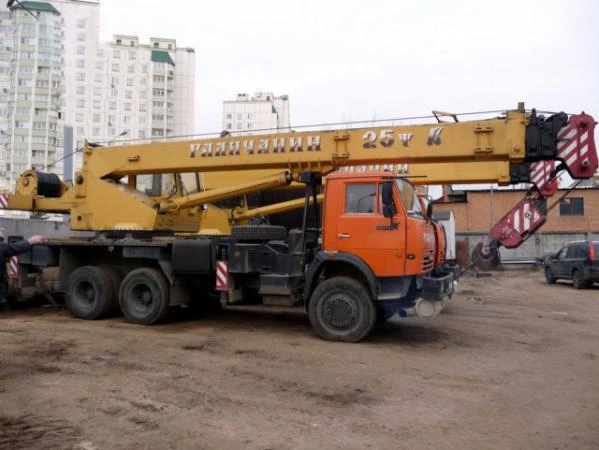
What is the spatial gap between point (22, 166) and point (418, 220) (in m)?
87.7

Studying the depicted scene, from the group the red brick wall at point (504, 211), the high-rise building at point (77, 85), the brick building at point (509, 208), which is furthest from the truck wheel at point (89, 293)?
the high-rise building at point (77, 85)

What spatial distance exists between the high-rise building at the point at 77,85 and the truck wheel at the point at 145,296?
69846 millimetres

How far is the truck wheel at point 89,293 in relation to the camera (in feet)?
34.6

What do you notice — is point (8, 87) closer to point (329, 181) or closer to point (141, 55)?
point (141, 55)

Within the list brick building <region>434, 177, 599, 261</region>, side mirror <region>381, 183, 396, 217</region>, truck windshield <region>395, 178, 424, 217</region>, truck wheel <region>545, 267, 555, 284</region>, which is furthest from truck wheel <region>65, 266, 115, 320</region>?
brick building <region>434, 177, 599, 261</region>

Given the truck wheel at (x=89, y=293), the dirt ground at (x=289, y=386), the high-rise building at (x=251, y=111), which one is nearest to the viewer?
the dirt ground at (x=289, y=386)

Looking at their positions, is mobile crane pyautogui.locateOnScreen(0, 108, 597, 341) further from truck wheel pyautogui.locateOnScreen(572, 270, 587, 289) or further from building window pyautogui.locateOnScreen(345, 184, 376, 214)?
truck wheel pyautogui.locateOnScreen(572, 270, 587, 289)

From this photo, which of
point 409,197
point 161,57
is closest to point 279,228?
point 409,197

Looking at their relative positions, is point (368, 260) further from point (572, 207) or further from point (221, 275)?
point (572, 207)

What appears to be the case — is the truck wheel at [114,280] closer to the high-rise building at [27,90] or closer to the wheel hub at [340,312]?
the wheel hub at [340,312]

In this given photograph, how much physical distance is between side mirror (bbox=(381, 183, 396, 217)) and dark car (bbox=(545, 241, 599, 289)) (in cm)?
1336

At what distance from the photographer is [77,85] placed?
296ft

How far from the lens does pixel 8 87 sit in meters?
84.4

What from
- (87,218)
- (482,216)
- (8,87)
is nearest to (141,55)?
(8,87)
